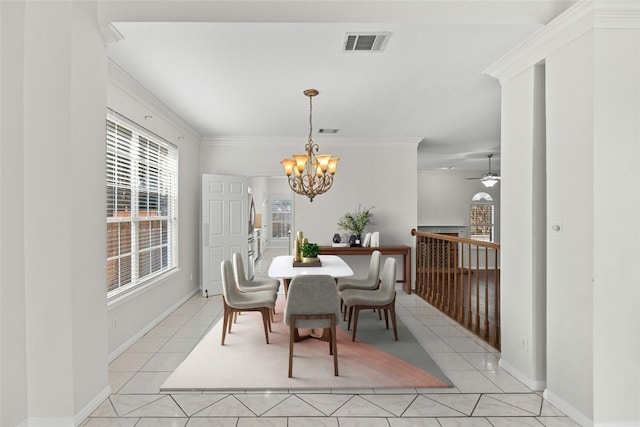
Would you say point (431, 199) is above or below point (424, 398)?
above

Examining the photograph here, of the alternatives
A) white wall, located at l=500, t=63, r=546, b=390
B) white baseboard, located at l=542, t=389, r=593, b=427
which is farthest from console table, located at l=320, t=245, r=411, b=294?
white baseboard, located at l=542, t=389, r=593, b=427

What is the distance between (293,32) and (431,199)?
8.28 metres

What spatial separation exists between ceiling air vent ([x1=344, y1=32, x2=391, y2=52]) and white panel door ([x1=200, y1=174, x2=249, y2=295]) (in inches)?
140

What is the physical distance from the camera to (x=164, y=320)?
4.39 meters

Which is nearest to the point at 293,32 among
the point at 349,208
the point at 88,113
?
the point at 88,113

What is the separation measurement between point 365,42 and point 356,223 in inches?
143

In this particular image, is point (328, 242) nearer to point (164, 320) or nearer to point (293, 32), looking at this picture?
point (164, 320)

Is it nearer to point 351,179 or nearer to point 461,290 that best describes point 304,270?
point 461,290

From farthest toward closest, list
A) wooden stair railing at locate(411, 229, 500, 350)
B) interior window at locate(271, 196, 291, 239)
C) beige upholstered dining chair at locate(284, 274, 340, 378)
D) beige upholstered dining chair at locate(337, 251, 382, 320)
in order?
interior window at locate(271, 196, 291, 239) < beige upholstered dining chair at locate(337, 251, 382, 320) < wooden stair railing at locate(411, 229, 500, 350) < beige upholstered dining chair at locate(284, 274, 340, 378)

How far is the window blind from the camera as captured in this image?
11.0ft

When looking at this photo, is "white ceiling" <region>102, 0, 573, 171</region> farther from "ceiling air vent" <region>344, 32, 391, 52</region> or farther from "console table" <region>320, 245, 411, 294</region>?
"console table" <region>320, 245, 411, 294</region>

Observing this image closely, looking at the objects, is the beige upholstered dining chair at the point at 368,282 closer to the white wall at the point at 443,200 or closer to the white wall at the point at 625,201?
the white wall at the point at 625,201

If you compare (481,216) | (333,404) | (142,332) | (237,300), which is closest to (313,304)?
(333,404)

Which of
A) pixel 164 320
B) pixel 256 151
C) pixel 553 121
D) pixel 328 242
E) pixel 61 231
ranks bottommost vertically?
pixel 164 320
